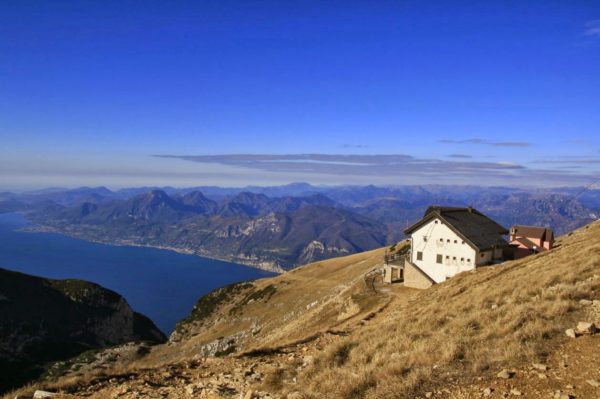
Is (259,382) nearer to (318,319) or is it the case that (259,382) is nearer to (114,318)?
(318,319)

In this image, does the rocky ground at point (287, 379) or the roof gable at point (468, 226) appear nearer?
the rocky ground at point (287, 379)

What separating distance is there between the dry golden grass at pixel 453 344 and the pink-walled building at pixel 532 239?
99.6 feet

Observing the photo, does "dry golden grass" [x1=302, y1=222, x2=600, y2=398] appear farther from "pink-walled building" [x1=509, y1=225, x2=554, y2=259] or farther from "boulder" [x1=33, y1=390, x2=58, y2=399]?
"pink-walled building" [x1=509, y1=225, x2=554, y2=259]

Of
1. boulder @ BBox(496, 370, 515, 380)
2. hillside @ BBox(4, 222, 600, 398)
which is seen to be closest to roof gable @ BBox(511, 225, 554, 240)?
hillside @ BBox(4, 222, 600, 398)

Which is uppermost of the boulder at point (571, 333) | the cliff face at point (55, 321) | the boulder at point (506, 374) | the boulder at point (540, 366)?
the boulder at point (571, 333)

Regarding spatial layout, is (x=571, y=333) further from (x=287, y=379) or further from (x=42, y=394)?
(x=42, y=394)

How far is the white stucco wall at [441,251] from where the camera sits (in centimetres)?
3975

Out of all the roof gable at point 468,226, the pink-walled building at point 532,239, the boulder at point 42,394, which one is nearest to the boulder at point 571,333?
the boulder at point 42,394

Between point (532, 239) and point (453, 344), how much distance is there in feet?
141

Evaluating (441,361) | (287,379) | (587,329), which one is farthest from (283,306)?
(587,329)

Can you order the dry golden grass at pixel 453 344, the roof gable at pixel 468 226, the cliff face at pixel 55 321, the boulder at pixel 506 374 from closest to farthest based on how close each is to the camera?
the boulder at pixel 506 374 < the dry golden grass at pixel 453 344 < the roof gable at pixel 468 226 < the cliff face at pixel 55 321

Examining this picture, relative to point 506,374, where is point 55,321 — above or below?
below

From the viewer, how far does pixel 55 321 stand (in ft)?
298

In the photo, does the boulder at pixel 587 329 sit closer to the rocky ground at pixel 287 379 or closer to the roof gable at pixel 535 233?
the rocky ground at pixel 287 379
